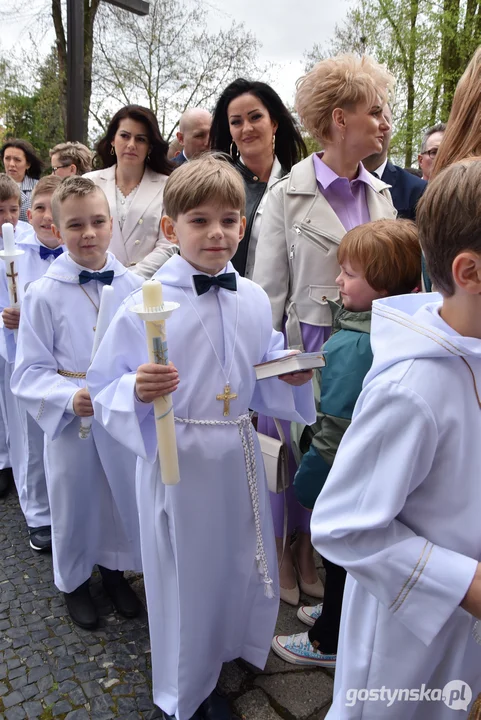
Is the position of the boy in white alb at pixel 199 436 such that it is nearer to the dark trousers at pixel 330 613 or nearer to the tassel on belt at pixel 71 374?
the dark trousers at pixel 330 613

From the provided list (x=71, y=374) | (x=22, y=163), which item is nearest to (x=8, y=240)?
(x=71, y=374)

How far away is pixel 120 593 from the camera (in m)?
2.80

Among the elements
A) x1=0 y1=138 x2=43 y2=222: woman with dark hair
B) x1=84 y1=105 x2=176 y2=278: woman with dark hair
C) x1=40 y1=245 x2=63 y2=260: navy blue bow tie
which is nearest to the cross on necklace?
x1=84 y1=105 x2=176 y2=278: woman with dark hair

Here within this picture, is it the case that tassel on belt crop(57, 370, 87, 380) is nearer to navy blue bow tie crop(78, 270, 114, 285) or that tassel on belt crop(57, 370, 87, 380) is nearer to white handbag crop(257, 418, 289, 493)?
navy blue bow tie crop(78, 270, 114, 285)

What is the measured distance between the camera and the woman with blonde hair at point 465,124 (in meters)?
1.56

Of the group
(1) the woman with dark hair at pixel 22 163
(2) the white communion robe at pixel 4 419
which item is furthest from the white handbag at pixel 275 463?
(1) the woman with dark hair at pixel 22 163

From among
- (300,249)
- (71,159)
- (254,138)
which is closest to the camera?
(300,249)

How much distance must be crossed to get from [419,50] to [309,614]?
542 inches

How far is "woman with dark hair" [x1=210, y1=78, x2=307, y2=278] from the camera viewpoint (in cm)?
306

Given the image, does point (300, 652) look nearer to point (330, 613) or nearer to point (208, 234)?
point (330, 613)

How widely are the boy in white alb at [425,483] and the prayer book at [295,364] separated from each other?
386mm

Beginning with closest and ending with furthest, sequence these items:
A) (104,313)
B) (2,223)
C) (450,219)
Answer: (450,219) → (104,313) → (2,223)

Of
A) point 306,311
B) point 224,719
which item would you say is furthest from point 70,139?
point 224,719

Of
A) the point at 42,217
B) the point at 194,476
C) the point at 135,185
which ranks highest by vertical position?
the point at 135,185
